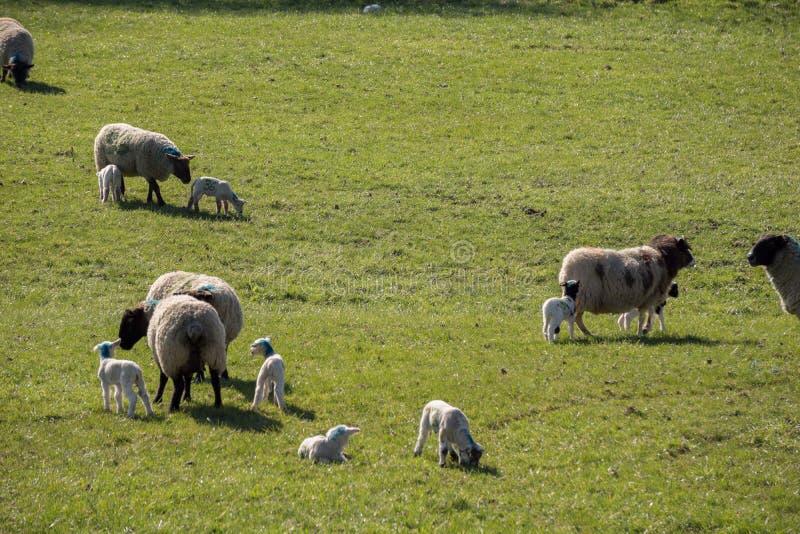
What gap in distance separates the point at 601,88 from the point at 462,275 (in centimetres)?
1740

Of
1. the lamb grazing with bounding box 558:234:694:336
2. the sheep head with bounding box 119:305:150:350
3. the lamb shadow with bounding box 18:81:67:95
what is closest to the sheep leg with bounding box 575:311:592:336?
the lamb grazing with bounding box 558:234:694:336

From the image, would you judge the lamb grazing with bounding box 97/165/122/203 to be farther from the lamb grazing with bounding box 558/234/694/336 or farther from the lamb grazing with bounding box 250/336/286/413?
the lamb grazing with bounding box 250/336/286/413

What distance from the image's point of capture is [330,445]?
1216 centimetres

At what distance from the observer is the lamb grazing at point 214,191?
1040 inches

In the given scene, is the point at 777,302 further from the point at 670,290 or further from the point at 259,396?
the point at 259,396

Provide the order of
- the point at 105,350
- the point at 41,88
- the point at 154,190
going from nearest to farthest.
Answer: the point at 105,350 < the point at 154,190 < the point at 41,88

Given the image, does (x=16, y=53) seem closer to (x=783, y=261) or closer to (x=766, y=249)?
(x=766, y=249)

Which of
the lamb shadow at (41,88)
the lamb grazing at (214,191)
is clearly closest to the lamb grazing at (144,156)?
the lamb grazing at (214,191)

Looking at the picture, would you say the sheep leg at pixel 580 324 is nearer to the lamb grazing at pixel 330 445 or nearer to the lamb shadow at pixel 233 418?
the lamb shadow at pixel 233 418

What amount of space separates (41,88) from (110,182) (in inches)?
496

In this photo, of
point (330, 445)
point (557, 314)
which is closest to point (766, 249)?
point (557, 314)

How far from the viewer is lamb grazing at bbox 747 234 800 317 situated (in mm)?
18438

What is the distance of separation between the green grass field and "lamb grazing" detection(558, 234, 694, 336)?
91 centimetres

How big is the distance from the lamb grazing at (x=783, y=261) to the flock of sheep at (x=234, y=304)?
2cm
